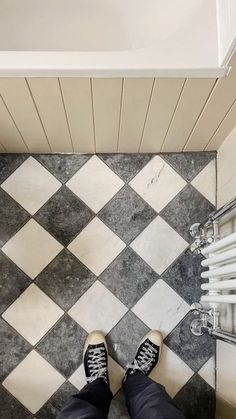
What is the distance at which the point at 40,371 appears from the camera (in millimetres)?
1402

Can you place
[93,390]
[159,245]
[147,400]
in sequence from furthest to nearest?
[159,245] < [93,390] < [147,400]

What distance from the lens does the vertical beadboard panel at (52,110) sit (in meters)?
1.02

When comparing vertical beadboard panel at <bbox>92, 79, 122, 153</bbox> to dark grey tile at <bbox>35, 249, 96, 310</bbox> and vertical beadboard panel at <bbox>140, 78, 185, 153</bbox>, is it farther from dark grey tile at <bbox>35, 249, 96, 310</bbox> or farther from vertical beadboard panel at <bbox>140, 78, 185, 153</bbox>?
dark grey tile at <bbox>35, 249, 96, 310</bbox>

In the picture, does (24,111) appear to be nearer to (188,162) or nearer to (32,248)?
(32,248)

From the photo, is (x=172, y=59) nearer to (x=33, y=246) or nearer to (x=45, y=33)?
(x=45, y=33)

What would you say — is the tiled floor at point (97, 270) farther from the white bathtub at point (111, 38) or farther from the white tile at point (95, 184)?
the white bathtub at point (111, 38)

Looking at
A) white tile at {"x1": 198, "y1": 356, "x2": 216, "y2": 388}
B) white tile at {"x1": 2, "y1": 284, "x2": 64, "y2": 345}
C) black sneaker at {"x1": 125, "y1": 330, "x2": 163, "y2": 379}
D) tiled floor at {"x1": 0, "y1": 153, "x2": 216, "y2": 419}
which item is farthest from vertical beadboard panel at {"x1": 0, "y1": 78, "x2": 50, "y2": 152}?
white tile at {"x1": 198, "y1": 356, "x2": 216, "y2": 388}

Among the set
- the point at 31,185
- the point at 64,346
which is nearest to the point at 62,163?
the point at 31,185

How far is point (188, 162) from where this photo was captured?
1486 millimetres

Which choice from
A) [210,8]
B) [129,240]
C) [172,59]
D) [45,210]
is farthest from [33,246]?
[210,8]

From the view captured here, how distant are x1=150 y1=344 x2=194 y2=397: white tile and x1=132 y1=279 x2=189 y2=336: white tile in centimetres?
8

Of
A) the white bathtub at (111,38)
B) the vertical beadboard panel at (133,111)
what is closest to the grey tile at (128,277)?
the vertical beadboard panel at (133,111)

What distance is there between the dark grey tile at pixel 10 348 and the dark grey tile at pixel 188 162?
77 centimetres

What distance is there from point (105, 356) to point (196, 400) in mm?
335
